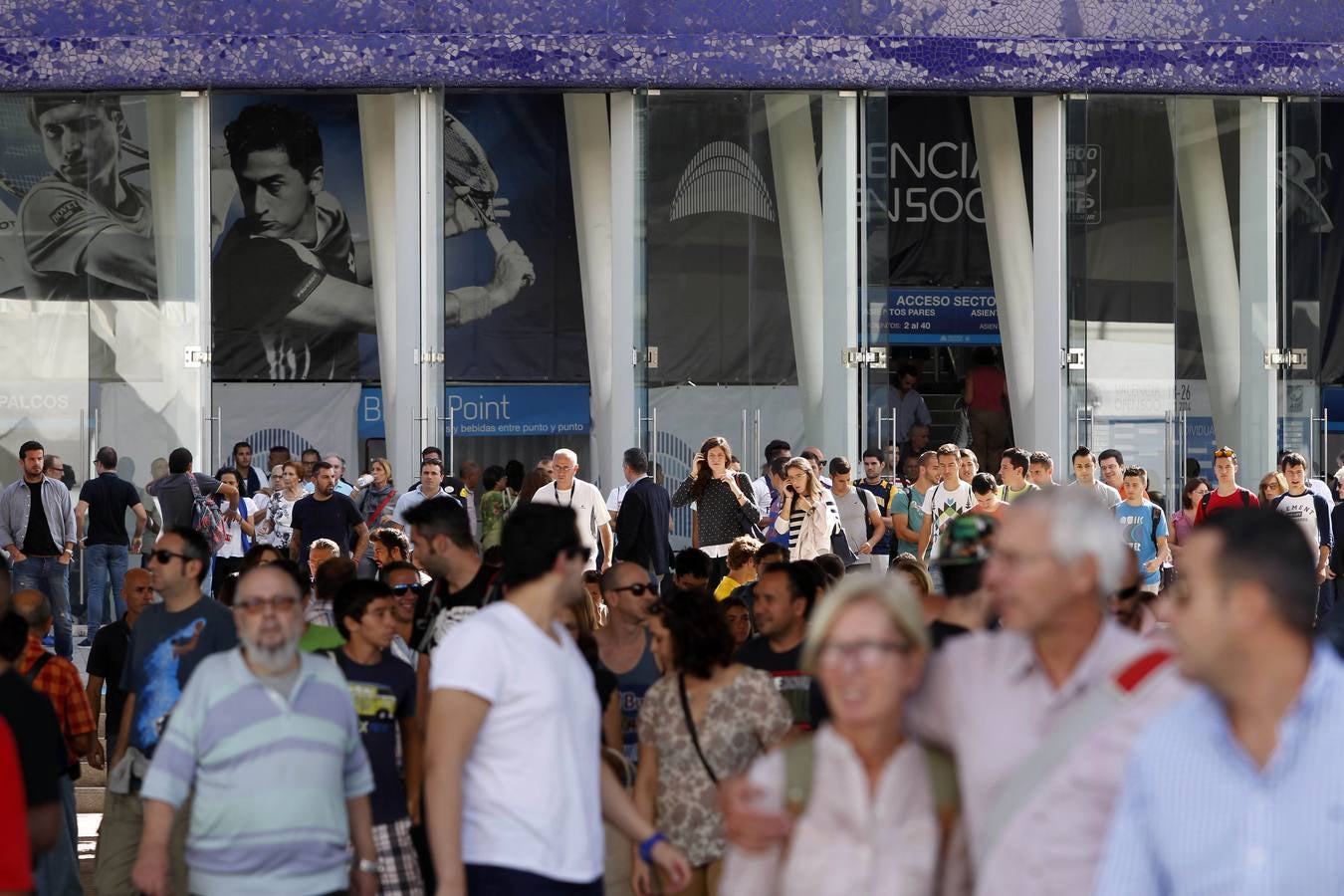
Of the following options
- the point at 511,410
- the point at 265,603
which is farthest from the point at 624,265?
the point at 265,603

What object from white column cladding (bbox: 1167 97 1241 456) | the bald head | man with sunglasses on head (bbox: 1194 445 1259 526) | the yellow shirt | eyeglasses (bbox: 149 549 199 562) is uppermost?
white column cladding (bbox: 1167 97 1241 456)

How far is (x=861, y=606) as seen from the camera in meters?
4.08

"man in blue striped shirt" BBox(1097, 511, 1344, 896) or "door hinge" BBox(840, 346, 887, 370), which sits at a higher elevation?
"door hinge" BBox(840, 346, 887, 370)

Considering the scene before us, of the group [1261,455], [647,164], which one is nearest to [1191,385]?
[1261,455]

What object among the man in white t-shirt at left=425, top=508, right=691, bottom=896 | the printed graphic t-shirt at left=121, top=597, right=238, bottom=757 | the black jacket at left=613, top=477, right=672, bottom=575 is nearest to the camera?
the man in white t-shirt at left=425, top=508, right=691, bottom=896

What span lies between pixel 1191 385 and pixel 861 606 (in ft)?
56.2

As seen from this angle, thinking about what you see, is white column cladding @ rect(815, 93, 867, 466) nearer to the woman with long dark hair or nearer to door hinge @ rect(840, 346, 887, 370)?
door hinge @ rect(840, 346, 887, 370)

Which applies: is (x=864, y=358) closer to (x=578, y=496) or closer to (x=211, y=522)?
(x=578, y=496)

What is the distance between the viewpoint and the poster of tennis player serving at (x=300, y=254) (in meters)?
25.9

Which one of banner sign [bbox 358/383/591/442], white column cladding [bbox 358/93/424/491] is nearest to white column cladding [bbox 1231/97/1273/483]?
white column cladding [bbox 358/93/424/491]

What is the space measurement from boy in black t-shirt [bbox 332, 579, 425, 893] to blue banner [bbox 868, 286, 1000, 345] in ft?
67.8

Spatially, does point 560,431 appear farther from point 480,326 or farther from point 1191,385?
point 1191,385

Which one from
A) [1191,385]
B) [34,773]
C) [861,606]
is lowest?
[34,773]

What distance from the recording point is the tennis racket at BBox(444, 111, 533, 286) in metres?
23.0
